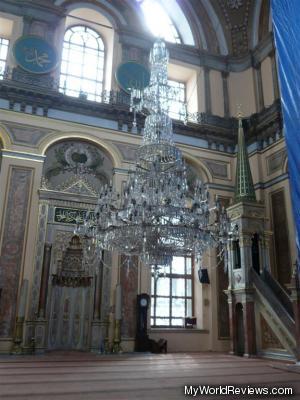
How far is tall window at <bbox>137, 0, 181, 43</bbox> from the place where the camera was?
1087cm

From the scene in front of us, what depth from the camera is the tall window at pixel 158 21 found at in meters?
10.9

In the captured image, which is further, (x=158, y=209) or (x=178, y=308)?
(x=178, y=308)

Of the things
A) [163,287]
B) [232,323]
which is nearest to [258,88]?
[163,287]

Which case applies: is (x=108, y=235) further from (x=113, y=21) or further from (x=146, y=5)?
(x=146, y=5)

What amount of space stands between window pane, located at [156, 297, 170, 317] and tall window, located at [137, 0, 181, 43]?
7.06 metres

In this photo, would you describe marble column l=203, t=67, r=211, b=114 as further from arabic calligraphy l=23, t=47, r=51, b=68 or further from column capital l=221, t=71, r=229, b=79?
arabic calligraphy l=23, t=47, r=51, b=68

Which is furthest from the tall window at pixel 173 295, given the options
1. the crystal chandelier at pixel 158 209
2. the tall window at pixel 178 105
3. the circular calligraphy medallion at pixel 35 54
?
the circular calligraphy medallion at pixel 35 54

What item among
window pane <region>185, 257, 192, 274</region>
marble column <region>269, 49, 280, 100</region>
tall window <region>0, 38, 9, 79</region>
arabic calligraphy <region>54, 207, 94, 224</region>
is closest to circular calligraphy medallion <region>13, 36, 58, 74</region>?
tall window <region>0, 38, 9, 79</region>

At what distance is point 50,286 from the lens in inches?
308

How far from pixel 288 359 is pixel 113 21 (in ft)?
29.1

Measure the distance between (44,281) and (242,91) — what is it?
735cm

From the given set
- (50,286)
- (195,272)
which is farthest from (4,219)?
(195,272)

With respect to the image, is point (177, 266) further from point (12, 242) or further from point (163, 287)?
point (12, 242)

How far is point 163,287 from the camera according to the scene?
29.7ft
